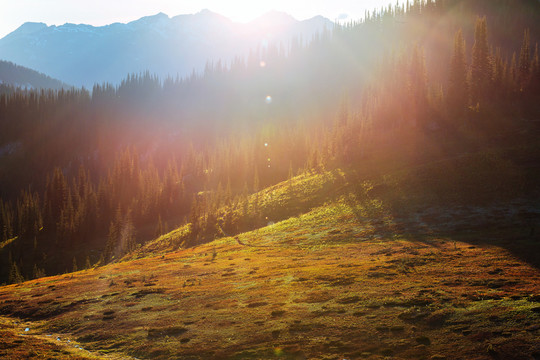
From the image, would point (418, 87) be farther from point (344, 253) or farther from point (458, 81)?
point (344, 253)

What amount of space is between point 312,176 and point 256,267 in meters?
74.0

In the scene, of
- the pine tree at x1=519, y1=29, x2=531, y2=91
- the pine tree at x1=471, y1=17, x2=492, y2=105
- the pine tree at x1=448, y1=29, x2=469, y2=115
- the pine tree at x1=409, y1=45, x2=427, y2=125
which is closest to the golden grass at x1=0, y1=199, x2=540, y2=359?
the pine tree at x1=409, y1=45, x2=427, y2=125

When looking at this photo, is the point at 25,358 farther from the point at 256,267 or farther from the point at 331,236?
the point at 331,236

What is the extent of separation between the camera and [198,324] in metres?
29.2

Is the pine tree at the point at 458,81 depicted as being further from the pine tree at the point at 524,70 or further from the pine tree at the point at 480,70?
the pine tree at the point at 524,70

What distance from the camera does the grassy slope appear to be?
2252 cm

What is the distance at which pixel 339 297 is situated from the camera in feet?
103

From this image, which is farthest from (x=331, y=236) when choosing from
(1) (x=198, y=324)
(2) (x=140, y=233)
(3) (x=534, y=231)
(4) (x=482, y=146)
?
(2) (x=140, y=233)

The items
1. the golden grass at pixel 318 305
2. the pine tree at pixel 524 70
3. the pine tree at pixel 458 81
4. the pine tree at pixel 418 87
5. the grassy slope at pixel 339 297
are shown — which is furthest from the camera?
the pine tree at pixel 418 87

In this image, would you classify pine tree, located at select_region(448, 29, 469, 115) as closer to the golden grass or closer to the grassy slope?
the grassy slope

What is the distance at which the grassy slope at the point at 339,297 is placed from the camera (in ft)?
73.9

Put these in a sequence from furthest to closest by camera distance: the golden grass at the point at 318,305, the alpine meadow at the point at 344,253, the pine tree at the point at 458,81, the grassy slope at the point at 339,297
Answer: the pine tree at the point at 458,81, the alpine meadow at the point at 344,253, the grassy slope at the point at 339,297, the golden grass at the point at 318,305

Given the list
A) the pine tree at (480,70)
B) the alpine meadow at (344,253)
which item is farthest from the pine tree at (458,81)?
the pine tree at (480,70)

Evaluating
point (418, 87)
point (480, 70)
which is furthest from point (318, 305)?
point (480, 70)
